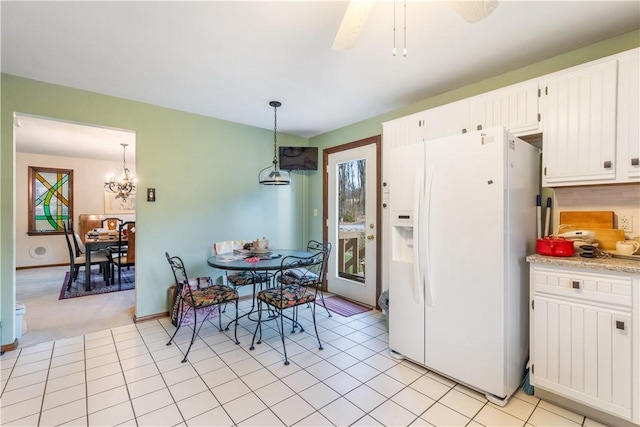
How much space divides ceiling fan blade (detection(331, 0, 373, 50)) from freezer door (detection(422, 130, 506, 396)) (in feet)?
3.32

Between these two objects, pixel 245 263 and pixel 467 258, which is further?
pixel 245 263

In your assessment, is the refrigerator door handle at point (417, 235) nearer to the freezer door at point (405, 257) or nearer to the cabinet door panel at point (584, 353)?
the freezer door at point (405, 257)

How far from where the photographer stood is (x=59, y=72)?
8.48ft

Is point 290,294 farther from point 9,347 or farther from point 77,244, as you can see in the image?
point 77,244

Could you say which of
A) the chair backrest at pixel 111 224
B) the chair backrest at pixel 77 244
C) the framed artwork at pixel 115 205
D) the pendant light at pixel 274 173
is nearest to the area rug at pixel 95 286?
Answer: the chair backrest at pixel 77 244

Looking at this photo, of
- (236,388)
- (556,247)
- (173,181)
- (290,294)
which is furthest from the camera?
(173,181)

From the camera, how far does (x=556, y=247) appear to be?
1.94 m

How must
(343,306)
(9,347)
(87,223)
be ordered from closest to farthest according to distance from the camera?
(9,347), (343,306), (87,223)

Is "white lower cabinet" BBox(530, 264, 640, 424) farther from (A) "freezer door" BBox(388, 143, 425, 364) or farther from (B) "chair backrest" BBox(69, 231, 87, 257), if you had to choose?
(B) "chair backrest" BBox(69, 231, 87, 257)

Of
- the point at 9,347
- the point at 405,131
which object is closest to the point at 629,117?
the point at 405,131

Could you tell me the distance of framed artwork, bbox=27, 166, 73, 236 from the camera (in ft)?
20.4

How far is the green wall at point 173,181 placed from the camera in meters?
2.67

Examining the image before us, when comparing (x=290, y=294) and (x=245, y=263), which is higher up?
(x=245, y=263)

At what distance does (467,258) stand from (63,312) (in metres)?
4.52
